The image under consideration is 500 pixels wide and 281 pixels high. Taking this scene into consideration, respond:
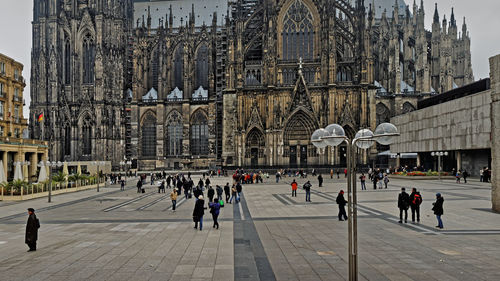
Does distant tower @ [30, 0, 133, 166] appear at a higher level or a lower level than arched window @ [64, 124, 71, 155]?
higher

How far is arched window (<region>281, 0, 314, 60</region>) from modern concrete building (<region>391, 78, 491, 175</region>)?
690 inches

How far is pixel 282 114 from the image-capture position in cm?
5294

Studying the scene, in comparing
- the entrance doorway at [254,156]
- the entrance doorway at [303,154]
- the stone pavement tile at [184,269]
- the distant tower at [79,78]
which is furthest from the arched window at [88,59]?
the stone pavement tile at [184,269]

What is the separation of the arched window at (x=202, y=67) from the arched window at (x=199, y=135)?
20.4 feet

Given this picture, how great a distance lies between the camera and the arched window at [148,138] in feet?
212

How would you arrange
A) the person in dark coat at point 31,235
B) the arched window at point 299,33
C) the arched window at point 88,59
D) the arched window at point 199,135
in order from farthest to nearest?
the arched window at point 88,59 < the arched window at point 199,135 < the arched window at point 299,33 < the person in dark coat at point 31,235

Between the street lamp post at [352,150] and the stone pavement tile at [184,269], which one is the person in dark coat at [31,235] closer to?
the stone pavement tile at [184,269]

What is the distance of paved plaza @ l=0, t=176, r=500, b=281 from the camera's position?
877 centimetres

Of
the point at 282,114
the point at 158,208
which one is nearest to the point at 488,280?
the point at 158,208

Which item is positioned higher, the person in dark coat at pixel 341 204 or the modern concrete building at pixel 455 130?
the modern concrete building at pixel 455 130

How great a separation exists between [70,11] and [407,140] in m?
58.1

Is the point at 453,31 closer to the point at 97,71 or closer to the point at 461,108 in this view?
the point at 461,108

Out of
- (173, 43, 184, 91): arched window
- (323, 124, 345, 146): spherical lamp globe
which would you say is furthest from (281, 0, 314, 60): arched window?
(323, 124, 345, 146): spherical lamp globe

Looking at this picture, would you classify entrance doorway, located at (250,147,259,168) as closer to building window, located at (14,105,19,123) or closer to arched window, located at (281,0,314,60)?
arched window, located at (281,0,314,60)
